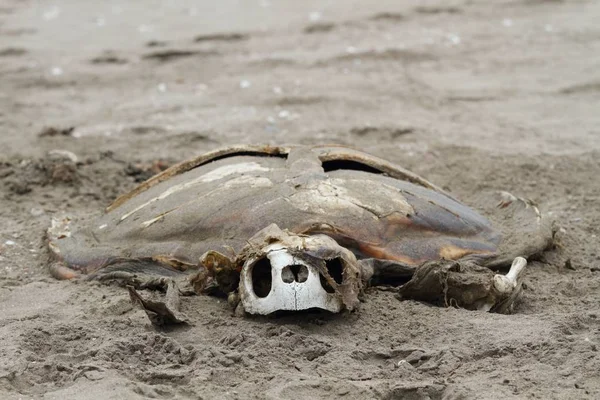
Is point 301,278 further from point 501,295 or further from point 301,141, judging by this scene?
point 301,141

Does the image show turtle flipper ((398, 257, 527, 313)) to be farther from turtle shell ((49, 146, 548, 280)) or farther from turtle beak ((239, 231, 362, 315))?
turtle beak ((239, 231, 362, 315))

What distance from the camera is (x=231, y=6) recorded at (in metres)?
9.10

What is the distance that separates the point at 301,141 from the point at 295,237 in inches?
100

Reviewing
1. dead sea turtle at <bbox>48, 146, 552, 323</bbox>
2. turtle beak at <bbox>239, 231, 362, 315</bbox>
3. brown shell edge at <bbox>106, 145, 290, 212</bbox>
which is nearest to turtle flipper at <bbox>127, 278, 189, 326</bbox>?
dead sea turtle at <bbox>48, 146, 552, 323</bbox>

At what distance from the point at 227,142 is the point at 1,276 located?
2181 millimetres

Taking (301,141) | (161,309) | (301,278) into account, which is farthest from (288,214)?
(301,141)

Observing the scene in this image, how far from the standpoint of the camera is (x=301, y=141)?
5.75m

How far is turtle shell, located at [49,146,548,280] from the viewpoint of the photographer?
11.8 ft

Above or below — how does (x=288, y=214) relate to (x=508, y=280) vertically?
above

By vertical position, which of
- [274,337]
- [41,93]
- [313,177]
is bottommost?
[41,93]

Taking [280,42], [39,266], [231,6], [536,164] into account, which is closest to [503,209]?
[536,164]

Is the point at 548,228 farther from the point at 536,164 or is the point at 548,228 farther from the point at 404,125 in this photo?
the point at 404,125

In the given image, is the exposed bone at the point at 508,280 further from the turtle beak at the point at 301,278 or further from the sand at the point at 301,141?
the turtle beak at the point at 301,278

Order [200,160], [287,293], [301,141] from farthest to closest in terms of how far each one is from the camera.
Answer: [301,141]
[200,160]
[287,293]
